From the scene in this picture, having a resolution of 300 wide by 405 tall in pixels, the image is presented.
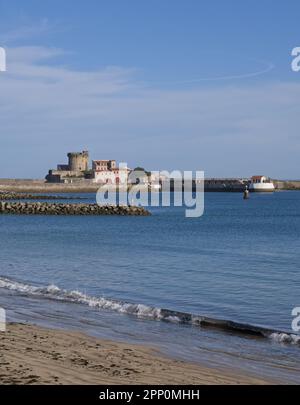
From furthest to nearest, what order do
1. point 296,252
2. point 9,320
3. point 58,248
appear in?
point 58,248 → point 296,252 → point 9,320

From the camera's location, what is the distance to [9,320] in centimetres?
1305

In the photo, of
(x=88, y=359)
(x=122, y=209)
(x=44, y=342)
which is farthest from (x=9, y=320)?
(x=122, y=209)

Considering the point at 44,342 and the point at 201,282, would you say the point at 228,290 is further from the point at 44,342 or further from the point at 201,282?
the point at 44,342

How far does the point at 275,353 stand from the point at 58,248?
22.4m

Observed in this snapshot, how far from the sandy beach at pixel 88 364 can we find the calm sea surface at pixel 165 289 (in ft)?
2.16

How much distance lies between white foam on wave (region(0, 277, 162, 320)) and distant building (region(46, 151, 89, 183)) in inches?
4796

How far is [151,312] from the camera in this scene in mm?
14391

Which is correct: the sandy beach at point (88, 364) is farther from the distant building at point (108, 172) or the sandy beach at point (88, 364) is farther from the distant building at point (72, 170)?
the distant building at point (72, 170)

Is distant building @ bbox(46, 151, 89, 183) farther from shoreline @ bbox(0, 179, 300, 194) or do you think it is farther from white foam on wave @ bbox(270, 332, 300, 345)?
white foam on wave @ bbox(270, 332, 300, 345)

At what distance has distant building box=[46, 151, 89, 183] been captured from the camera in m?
144

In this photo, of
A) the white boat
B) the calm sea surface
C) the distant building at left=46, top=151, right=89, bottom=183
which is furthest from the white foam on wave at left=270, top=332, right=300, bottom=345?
the white boat

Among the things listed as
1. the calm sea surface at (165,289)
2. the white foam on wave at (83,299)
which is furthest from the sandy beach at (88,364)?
the white foam on wave at (83,299)

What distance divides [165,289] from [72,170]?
434 feet

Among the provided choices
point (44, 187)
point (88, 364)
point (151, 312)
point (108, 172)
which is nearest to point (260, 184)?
point (108, 172)
